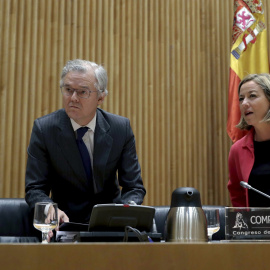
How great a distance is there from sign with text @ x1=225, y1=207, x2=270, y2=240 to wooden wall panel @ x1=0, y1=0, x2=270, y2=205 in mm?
2592

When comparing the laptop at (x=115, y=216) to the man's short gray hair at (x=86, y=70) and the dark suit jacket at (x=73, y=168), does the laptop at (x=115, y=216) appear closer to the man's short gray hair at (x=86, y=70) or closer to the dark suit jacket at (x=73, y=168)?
the dark suit jacket at (x=73, y=168)

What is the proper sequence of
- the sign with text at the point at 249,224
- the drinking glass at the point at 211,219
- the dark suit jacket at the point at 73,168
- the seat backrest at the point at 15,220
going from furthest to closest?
the seat backrest at the point at 15,220, the dark suit jacket at the point at 73,168, the drinking glass at the point at 211,219, the sign with text at the point at 249,224

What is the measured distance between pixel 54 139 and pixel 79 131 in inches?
5.8

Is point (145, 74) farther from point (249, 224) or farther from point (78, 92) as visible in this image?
point (249, 224)

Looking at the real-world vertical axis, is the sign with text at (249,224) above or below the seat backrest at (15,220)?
above

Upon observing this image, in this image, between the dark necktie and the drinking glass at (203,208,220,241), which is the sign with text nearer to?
the drinking glass at (203,208,220,241)

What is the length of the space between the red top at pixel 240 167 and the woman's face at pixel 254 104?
0.47 feet

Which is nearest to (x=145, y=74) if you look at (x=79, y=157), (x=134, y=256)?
(x=79, y=157)

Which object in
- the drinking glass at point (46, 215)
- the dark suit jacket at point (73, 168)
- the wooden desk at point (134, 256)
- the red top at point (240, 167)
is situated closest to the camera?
the wooden desk at point (134, 256)

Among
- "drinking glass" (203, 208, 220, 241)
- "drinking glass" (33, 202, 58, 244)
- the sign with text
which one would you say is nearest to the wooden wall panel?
"drinking glass" (33, 202, 58, 244)

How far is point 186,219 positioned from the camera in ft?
5.08

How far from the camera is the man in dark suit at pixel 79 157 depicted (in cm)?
250

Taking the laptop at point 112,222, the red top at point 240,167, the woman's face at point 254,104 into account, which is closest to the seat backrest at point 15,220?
the laptop at point 112,222

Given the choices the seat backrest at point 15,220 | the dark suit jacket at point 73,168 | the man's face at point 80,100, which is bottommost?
the seat backrest at point 15,220
